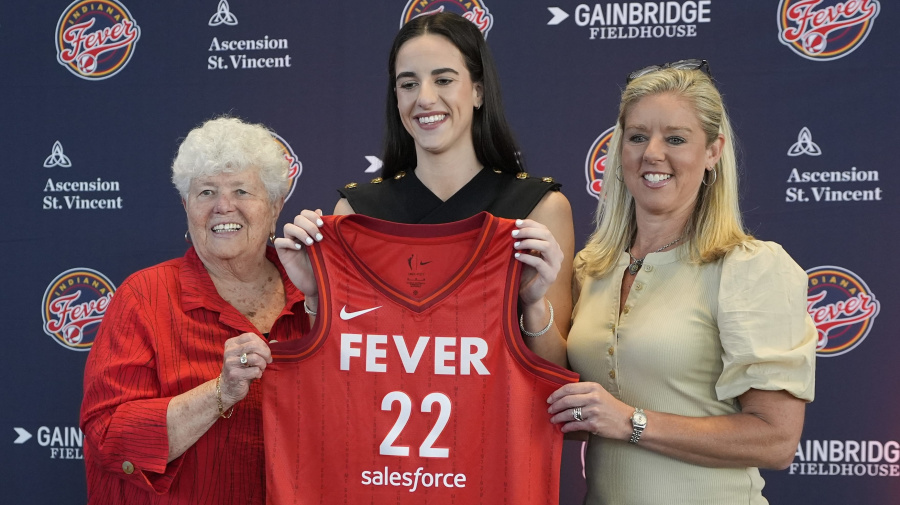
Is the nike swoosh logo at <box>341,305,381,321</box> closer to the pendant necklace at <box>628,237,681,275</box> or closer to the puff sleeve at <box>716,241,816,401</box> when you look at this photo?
the pendant necklace at <box>628,237,681,275</box>

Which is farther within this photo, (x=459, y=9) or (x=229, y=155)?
(x=459, y=9)

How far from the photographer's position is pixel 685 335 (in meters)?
1.69

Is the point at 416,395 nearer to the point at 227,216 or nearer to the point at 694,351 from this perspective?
the point at 694,351

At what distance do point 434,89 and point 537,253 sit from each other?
522 mm

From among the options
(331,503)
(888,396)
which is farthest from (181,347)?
(888,396)

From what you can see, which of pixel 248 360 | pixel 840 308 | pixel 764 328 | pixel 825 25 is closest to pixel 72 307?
pixel 248 360

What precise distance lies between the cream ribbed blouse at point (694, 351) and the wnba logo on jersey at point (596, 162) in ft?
3.99

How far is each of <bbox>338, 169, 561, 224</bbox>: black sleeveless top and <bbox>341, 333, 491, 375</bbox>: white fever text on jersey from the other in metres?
0.38

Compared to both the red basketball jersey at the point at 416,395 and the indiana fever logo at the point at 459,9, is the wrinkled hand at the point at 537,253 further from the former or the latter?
the indiana fever logo at the point at 459,9

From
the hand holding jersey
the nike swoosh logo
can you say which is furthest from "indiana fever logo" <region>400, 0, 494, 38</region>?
the nike swoosh logo

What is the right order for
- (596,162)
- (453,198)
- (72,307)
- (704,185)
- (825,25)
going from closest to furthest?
(704,185)
(453,198)
(825,25)
(596,162)
(72,307)

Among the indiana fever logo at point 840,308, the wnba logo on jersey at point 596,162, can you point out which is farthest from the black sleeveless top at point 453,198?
the indiana fever logo at point 840,308

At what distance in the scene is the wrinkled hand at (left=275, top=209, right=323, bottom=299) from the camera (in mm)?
1688

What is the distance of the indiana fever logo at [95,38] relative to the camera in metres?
3.24
